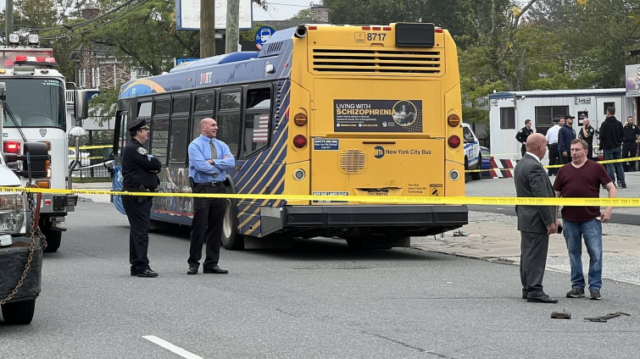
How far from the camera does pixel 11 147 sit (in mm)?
15750

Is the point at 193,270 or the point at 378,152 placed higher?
the point at 378,152

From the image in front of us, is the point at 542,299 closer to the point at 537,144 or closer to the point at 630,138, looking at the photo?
the point at 537,144

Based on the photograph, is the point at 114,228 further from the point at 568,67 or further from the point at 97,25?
the point at 568,67

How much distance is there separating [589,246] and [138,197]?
202 inches

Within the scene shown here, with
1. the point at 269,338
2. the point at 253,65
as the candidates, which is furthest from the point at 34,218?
the point at 253,65

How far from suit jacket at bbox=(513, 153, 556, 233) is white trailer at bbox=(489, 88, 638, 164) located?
23977 mm

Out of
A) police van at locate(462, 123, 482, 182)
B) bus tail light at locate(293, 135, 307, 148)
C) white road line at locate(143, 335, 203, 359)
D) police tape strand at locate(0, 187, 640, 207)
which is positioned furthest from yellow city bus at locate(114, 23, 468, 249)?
police van at locate(462, 123, 482, 182)

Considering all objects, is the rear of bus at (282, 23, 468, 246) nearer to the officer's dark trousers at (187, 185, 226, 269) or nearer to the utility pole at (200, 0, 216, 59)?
the officer's dark trousers at (187, 185, 226, 269)

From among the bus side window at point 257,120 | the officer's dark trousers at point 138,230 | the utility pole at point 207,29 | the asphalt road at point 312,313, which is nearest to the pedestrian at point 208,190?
the asphalt road at point 312,313

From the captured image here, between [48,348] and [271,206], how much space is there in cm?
663

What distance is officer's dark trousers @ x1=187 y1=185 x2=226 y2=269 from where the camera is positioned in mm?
13023

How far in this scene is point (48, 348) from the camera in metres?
8.20

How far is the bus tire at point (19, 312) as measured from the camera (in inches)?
357

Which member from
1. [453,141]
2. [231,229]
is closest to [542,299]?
[453,141]
